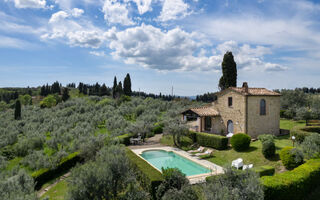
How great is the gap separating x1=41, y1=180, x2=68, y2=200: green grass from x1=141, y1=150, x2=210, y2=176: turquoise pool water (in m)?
7.57

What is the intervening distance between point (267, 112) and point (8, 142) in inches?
1453

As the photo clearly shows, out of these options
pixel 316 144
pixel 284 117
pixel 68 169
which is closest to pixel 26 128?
pixel 68 169

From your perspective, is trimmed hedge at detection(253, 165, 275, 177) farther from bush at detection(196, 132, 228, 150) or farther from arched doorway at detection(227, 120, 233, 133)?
arched doorway at detection(227, 120, 233, 133)

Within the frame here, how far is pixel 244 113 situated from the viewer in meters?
21.5

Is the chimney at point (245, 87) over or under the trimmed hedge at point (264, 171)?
over

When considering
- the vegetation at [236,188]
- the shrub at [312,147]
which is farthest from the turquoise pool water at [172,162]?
the vegetation at [236,188]

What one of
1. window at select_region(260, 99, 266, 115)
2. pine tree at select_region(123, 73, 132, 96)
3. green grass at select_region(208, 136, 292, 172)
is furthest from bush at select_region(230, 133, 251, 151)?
pine tree at select_region(123, 73, 132, 96)

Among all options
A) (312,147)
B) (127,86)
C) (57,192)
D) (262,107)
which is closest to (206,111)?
(262,107)

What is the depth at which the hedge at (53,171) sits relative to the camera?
52.7 ft

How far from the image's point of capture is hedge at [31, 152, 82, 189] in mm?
16062

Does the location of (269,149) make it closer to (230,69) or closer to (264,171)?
(264,171)

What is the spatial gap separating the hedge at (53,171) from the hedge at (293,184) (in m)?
16.5

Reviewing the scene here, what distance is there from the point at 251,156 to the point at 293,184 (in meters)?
7.62

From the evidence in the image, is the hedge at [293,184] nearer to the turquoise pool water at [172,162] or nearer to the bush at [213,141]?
the turquoise pool water at [172,162]
